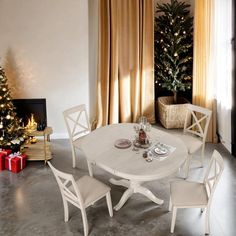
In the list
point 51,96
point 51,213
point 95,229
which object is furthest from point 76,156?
point 95,229

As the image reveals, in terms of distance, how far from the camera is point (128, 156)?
357 cm

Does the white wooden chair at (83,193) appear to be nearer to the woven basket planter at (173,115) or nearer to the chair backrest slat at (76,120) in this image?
the chair backrest slat at (76,120)

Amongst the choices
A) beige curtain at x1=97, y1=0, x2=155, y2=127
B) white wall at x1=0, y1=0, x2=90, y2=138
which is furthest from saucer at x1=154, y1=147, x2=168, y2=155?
beige curtain at x1=97, y1=0, x2=155, y2=127

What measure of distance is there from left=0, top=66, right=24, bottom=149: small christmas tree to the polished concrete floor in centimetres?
47

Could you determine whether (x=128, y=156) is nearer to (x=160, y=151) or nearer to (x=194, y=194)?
(x=160, y=151)

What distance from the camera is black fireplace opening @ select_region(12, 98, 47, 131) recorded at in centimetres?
541

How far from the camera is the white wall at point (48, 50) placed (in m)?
5.29

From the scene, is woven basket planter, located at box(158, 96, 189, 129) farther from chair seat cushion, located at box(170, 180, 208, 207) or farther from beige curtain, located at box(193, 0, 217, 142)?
chair seat cushion, located at box(170, 180, 208, 207)

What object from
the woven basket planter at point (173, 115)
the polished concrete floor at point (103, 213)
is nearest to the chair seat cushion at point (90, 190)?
the polished concrete floor at point (103, 213)

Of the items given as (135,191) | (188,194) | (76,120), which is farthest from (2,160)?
(188,194)

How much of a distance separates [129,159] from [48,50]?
266cm

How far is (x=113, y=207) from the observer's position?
3836 mm

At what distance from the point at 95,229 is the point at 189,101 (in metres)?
3.57

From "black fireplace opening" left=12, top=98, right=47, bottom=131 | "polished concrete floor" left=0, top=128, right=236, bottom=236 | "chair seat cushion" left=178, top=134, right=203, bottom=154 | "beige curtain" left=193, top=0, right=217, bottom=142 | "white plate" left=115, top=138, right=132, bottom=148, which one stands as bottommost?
"polished concrete floor" left=0, top=128, right=236, bottom=236
